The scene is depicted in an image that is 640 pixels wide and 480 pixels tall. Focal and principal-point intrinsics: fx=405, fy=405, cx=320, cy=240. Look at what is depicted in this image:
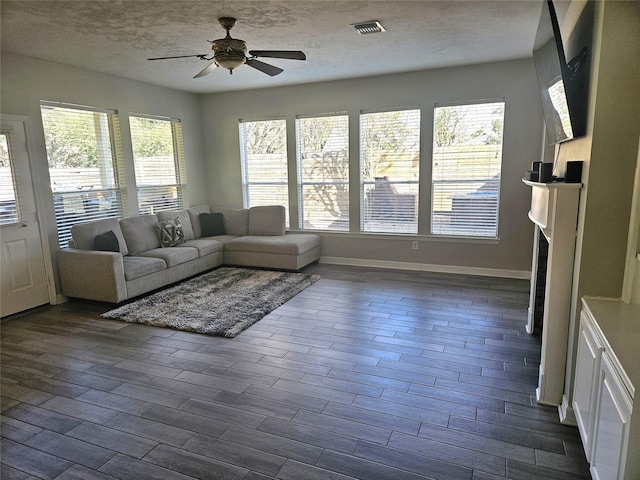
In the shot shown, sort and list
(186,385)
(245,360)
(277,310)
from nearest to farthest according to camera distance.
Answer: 1. (186,385)
2. (245,360)
3. (277,310)

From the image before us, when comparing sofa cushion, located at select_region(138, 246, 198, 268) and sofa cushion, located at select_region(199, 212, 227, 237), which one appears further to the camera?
sofa cushion, located at select_region(199, 212, 227, 237)

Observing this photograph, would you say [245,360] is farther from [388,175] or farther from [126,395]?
[388,175]

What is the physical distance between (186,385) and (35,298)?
2839mm

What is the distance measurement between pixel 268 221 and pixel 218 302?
214 centimetres

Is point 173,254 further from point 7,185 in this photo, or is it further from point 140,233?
point 7,185

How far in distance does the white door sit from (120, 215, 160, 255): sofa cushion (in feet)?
3.15

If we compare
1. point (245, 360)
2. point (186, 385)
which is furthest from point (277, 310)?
point (186, 385)

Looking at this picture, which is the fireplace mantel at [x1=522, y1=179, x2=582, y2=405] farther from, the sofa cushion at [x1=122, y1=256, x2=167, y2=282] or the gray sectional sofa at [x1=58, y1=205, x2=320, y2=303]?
the sofa cushion at [x1=122, y1=256, x2=167, y2=282]

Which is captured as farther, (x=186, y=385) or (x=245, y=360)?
(x=245, y=360)

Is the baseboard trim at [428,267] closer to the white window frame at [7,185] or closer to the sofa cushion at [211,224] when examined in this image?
the sofa cushion at [211,224]

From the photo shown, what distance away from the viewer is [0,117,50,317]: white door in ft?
13.8

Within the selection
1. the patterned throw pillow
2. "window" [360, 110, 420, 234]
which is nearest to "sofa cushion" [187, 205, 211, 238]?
the patterned throw pillow

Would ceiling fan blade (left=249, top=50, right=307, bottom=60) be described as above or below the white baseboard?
above

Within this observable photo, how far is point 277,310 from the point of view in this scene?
4.30 m
